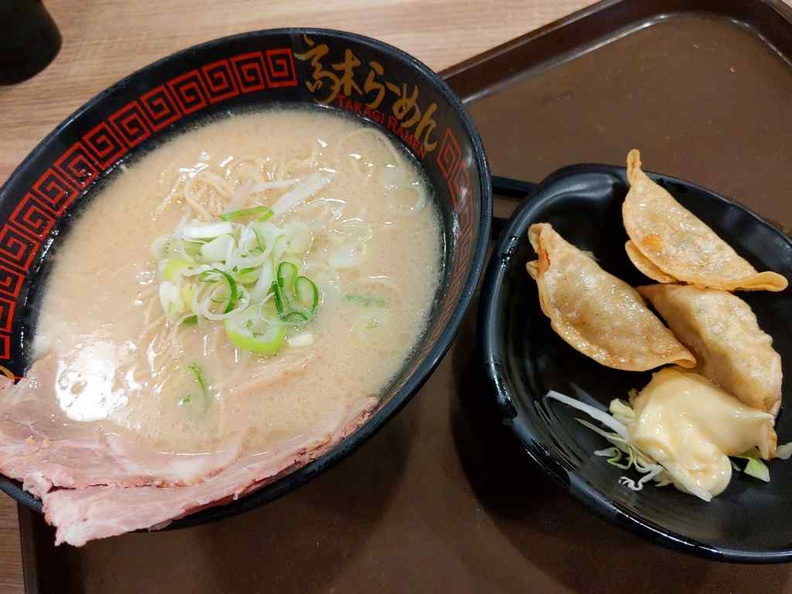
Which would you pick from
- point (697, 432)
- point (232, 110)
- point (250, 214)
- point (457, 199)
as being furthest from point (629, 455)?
point (232, 110)

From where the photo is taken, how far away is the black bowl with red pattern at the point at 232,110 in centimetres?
117

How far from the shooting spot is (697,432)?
1199 mm

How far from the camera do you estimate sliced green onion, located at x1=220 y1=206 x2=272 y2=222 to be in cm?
132

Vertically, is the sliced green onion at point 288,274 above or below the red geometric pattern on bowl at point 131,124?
below

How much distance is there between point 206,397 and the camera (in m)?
1.16

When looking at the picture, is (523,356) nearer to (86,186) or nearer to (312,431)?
(312,431)

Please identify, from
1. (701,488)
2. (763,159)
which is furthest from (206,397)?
(763,159)

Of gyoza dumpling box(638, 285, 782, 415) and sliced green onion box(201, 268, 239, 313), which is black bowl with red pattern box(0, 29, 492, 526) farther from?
gyoza dumpling box(638, 285, 782, 415)

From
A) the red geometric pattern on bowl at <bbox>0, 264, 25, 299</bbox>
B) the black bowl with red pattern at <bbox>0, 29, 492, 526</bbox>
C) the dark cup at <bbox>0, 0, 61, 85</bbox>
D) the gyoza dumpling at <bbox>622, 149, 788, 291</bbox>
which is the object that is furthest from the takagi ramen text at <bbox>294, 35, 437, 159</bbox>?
the dark cup at <bbox>0, 0, 61, 85</bbox>

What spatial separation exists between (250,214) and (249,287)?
215 millimetres

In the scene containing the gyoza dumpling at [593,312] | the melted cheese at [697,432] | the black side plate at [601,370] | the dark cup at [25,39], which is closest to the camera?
the black side plate at [601,370]

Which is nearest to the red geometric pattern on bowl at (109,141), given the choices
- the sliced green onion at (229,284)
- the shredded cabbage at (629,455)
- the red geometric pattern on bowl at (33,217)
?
the red geometric pattern on bowl at (33,217)

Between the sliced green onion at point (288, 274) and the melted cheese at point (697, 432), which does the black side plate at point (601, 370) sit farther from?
the sliced green onion at point (288, 274)

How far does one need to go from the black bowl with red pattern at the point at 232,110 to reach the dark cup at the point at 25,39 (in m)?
0.83
